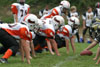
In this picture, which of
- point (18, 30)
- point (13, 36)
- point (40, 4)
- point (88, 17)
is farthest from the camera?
point (40, 4)

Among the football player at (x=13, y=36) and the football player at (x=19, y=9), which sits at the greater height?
the football player at (x=19, y=9)

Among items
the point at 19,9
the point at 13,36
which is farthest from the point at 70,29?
the point at 13,36

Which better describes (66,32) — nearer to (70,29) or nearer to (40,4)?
(70,29)

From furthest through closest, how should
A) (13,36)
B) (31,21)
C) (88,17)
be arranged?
(88,17), (31,21), (13,36)

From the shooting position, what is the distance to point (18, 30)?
7402mm

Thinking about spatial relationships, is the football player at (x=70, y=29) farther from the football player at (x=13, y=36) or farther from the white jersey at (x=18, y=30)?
the white jersey at (x=18, y=30)

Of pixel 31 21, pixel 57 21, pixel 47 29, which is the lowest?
pixel 47 29

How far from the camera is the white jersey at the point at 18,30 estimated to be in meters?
7.29

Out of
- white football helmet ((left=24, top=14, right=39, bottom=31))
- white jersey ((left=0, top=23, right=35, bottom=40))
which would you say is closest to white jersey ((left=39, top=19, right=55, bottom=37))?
white football helmet ((left=24, top=14, right=39, bottom=31))

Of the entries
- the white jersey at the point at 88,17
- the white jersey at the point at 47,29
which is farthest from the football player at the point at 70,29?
the white jersey at the point at 88,17

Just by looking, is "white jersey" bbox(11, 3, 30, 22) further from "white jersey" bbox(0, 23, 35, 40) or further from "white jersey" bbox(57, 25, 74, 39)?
"white jersey" bbox(0, 23, 35, 40)

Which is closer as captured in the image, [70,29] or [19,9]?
[70,29]

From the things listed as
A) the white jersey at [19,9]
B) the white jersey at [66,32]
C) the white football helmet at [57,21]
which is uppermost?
the white jersey at [19,9]

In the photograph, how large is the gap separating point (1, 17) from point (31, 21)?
501 inches
